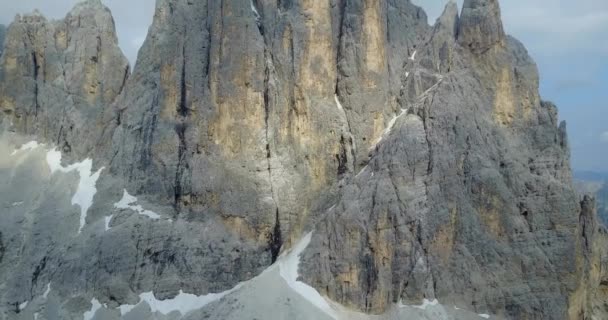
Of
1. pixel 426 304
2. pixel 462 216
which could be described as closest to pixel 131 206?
pixel 426 304

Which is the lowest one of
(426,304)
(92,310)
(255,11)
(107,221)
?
(92,310)

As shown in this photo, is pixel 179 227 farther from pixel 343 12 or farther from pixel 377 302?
pixel 343 12

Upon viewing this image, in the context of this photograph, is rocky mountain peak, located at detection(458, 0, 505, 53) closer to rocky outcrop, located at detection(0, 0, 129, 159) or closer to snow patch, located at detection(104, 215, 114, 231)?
rocky outcrop, located at detection(0, 0, 129, 159)

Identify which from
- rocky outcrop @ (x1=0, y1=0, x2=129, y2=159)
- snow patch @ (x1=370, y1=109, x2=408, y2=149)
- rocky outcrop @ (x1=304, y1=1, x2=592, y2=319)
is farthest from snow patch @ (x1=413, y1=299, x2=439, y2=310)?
rocky outcrop @ (x1=0, y1=0, x2=129, y2=159)

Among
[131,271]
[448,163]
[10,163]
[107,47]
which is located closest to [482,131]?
[448,163]

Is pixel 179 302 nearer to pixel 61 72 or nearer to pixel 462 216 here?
pixel 462 216

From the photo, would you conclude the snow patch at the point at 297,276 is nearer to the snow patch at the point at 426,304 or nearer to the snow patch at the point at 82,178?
the snow patch at the point at 426,304
